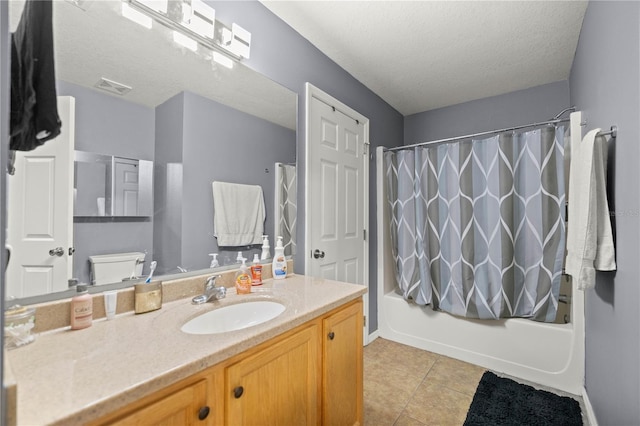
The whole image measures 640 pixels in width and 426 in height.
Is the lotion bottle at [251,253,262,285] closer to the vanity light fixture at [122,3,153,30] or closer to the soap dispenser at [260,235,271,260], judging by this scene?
the soap dispenser at [260,235,271,260]

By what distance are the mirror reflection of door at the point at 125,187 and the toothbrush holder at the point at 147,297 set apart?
292mm

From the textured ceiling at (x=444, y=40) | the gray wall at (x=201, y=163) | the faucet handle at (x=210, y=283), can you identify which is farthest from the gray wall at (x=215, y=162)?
the textured ceiling at (x=444, y=40)

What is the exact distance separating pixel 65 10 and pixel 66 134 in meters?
0.44

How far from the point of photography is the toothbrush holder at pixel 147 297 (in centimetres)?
108

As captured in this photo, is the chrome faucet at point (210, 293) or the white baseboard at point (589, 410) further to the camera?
the white baseboard at point (589, 410)

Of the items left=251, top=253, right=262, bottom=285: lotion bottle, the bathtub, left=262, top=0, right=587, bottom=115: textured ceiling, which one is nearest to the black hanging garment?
left=251, top=253, right=262, bottom=285: lotion bottle

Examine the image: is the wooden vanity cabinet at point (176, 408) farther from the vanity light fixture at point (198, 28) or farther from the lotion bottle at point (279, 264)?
the vanity light fixture at point (198, 28)

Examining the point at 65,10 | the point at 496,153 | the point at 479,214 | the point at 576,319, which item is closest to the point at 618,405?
the point at 576,319

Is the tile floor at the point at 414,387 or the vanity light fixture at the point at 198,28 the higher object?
the vanity light fixture at the point at 198,28

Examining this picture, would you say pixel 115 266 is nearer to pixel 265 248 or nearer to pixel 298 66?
pixel 265 248

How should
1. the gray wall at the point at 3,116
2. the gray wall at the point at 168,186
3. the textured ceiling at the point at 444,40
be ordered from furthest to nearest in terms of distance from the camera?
the textured ceiling at the point at 444,40
the gray wall at the point at 168,186
the gray wall at the point at 3,116

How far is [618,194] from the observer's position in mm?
1210

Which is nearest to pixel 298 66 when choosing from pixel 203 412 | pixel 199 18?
pixel 199 18

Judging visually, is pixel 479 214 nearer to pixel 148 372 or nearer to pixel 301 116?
pixel 301 116
